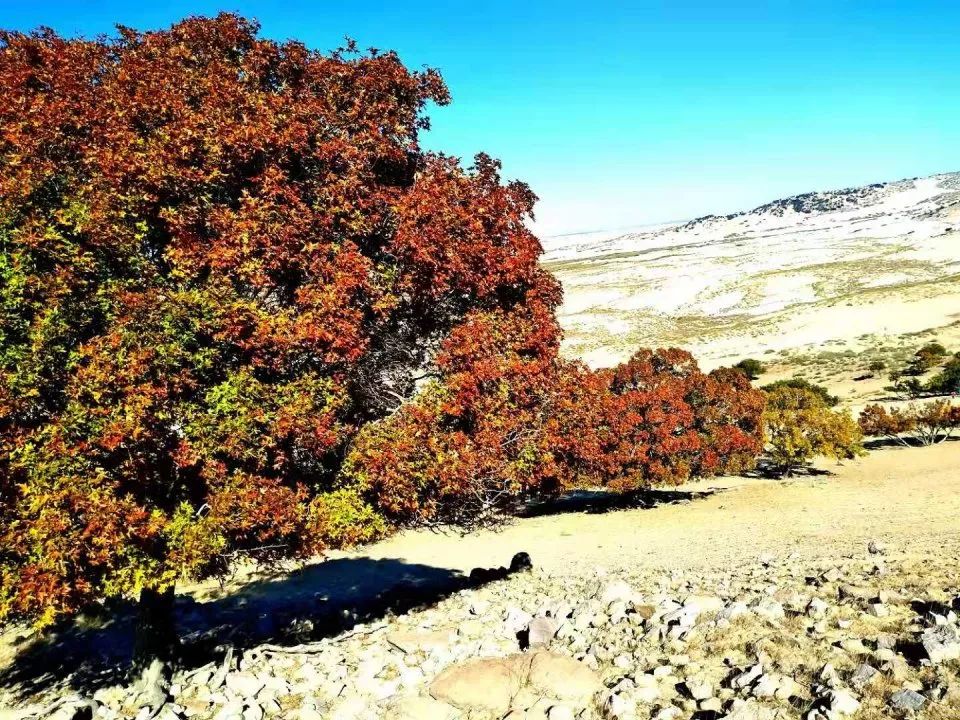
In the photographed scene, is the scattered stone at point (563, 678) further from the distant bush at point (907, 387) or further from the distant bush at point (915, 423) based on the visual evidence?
the distant bush at point (907, 387)

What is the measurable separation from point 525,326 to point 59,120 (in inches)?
329

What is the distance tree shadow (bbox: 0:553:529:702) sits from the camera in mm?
13617

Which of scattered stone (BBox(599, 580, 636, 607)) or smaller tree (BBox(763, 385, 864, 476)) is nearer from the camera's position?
scattered stone (BBox(599, 580, 636, 607))

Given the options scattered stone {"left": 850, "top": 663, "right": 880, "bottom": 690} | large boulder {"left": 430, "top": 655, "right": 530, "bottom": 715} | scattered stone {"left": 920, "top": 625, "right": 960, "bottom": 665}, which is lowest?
large boulder {"left": 430, "top": 655, "right": 530, "bottom": 715}

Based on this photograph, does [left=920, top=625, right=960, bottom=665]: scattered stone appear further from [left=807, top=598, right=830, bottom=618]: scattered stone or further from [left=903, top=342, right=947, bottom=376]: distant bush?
[left=903, top=342, right=947, bottom=376]: distant bush

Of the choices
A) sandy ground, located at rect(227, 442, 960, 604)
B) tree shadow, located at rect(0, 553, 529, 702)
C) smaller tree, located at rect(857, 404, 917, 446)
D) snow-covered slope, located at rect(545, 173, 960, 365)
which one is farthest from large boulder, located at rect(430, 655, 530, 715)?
snow-covered slope, located at rect(545, 173, 960, 365)

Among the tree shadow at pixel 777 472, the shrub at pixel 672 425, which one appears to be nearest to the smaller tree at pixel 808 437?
the tree shadow at pixel 777 472

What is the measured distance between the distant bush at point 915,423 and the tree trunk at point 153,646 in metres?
35.3

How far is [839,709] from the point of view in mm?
6246

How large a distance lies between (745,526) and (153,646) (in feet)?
63.7

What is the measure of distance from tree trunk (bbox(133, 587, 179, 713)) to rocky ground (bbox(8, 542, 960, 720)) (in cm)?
27

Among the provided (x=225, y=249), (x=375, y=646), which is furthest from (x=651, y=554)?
(x=225, y=249)

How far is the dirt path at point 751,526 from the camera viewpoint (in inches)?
711

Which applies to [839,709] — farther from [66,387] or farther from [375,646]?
[66,387]
